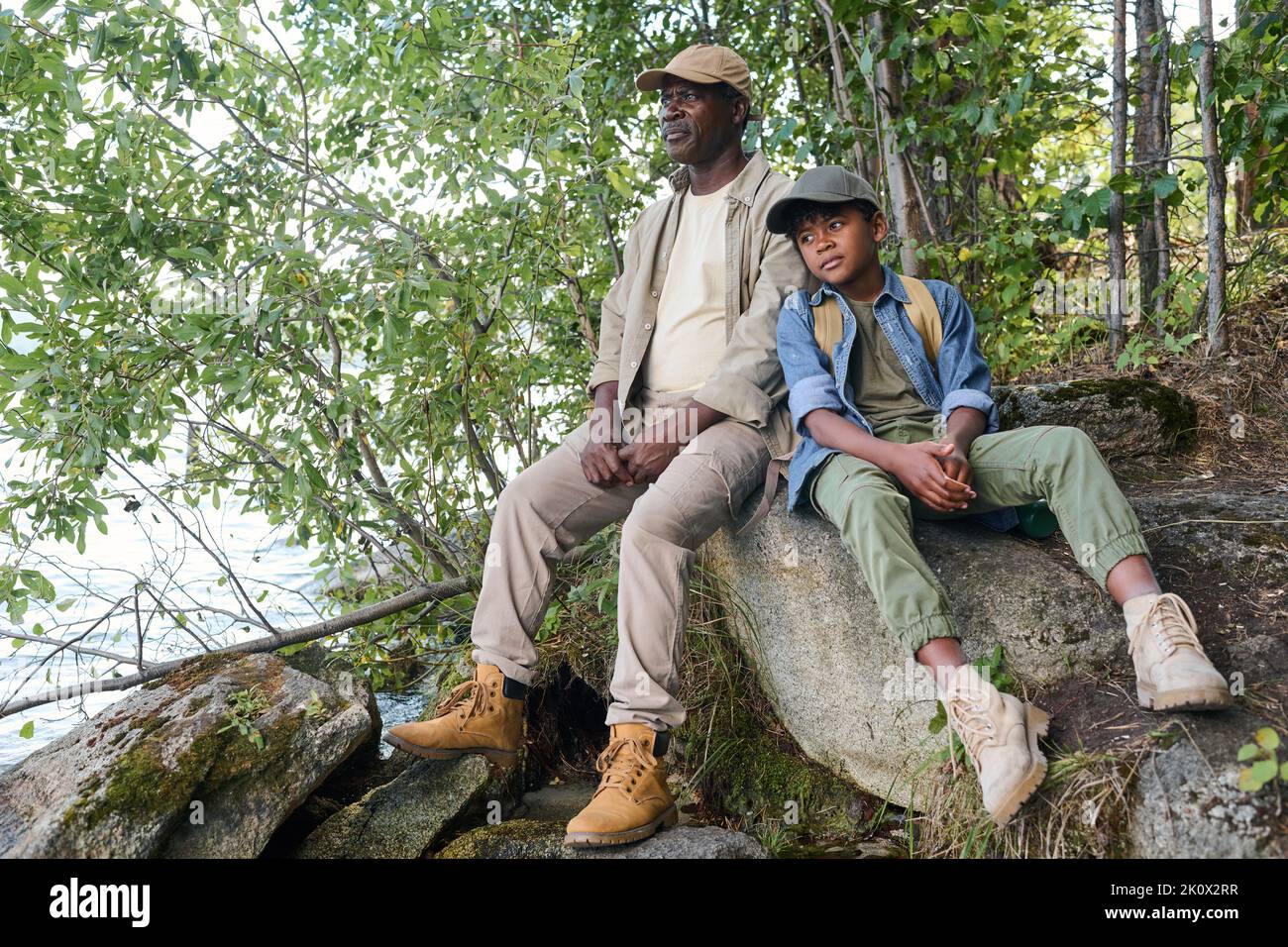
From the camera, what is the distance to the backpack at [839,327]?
317 centimetres

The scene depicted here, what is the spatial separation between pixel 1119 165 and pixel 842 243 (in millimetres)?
2274

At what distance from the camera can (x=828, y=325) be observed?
317 cm

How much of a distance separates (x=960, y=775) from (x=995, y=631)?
1.35ft

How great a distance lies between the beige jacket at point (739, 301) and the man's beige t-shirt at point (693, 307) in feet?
0.10

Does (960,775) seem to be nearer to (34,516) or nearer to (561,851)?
(561,851)

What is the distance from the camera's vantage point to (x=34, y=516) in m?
3.62

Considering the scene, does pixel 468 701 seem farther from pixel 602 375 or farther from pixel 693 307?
pixel 693 307

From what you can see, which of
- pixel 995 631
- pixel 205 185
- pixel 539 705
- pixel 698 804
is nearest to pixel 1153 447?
pixel 995 631

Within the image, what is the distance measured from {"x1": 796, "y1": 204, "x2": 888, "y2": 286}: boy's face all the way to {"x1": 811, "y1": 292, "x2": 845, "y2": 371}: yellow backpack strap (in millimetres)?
73

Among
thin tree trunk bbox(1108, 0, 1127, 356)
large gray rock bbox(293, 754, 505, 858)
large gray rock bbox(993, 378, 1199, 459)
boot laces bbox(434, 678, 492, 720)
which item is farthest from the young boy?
thin tree trunk bbox(1108, 0, 1127, 356)

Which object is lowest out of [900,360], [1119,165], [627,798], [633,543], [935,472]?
[627,798]

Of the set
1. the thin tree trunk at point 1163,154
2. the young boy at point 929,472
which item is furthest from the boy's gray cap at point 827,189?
the thin tree trunk at point 1163,154

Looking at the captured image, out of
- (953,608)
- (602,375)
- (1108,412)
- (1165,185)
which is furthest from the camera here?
(1165,185)

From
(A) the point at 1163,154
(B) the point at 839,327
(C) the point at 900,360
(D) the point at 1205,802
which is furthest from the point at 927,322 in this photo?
(A) the point at 1163,154
